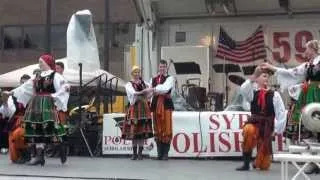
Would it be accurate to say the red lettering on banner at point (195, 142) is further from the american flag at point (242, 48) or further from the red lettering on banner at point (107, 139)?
the american flag at point (242, 48)

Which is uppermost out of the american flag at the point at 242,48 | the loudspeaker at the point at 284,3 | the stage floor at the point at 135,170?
the loudspeaker at the point at 284,3

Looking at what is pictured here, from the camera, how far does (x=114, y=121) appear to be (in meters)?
11.3

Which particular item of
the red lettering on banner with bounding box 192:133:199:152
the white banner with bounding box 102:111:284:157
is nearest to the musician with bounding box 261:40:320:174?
the white banner with bounding box 102:111:284:157

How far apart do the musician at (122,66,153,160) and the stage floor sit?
36 centimetres

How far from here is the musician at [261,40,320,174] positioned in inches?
313

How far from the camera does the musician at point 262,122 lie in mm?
9039

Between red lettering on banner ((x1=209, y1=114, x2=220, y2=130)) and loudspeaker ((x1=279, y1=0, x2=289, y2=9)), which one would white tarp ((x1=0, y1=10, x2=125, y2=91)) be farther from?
loudspeaker ((x1=279, y1=0, x2=289, y2=9))

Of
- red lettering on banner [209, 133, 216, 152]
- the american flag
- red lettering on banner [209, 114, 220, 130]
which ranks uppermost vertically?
the american flag

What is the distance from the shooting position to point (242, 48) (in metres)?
13.4

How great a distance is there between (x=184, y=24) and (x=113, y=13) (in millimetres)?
26035

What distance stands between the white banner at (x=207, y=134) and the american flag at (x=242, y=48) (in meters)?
2.66

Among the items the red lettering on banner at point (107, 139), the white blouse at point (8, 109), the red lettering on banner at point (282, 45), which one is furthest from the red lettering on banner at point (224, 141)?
the white blouse at point (8, 109)

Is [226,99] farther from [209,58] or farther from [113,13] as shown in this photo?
[113,13]

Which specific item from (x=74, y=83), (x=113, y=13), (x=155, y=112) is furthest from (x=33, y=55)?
(x=155, y=112)
